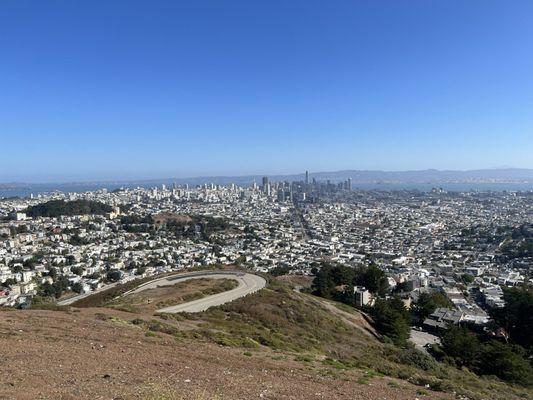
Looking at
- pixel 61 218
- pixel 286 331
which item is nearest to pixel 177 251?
pixel 61 218

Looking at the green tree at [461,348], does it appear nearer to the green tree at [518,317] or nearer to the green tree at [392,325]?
the green tree at [392,325]

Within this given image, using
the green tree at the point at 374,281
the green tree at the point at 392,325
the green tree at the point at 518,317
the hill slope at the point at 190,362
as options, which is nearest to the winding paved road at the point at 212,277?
the hill slope at the point at 190,362

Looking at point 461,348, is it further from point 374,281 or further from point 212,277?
point 212,277

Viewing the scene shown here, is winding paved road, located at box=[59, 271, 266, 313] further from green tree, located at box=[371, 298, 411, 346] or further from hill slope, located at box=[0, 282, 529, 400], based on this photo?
green tree, located at box=[371, 298, 411, 346]

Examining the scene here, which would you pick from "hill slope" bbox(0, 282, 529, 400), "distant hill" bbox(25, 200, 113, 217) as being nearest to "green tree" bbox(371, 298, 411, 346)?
"hill slope" bbox(0, 282, 529, 400)

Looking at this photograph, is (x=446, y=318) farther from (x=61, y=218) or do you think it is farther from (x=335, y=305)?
(x=61, y=218)

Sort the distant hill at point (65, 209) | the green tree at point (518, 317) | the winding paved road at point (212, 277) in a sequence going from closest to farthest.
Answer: the winding paved road at point (212, 277), the green tree at point (518, 317), the distant hill at point (65, 209)
